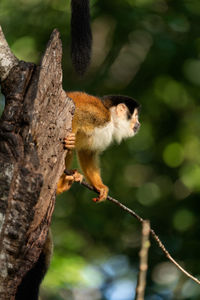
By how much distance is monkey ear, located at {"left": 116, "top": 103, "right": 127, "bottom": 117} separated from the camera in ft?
15.7

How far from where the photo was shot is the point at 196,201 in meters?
6.64

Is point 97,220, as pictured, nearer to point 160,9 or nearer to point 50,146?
point 160,9

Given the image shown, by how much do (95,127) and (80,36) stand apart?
929mm

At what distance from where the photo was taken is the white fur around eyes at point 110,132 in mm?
4359

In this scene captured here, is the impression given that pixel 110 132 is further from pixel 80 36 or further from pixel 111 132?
pixel 80 36

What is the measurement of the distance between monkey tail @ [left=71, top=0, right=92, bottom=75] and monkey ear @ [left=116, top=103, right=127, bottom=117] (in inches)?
45.5

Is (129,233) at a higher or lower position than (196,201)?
lower

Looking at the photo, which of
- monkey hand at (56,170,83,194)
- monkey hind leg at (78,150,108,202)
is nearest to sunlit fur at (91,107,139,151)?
monkey hind leg at (78,150,108,202)

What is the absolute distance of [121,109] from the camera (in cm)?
482

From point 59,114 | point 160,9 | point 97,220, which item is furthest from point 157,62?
point 59,114

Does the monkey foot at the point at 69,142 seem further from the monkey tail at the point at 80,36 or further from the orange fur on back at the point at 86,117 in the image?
the orange fur on back at the point at 86,117

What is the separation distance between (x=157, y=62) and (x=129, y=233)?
2.52 m

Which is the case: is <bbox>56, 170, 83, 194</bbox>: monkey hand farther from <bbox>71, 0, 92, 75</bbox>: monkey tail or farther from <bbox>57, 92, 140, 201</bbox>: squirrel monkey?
<bbox>71, 0, 92, 75</bbox>: monkey tail

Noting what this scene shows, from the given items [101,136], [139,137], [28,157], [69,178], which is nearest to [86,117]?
[101,136]
